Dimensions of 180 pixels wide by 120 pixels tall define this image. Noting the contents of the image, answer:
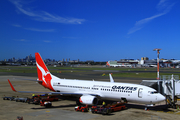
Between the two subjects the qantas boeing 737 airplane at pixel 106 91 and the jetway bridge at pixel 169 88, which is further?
the jetway bridge at pixel 169 88

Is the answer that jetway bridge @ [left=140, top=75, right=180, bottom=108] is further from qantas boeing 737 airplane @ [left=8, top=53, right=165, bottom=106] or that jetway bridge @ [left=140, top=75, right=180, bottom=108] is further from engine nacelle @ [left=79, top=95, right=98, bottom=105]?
engine nacelle @ [left=79, top=95, right=98, bottom=105]

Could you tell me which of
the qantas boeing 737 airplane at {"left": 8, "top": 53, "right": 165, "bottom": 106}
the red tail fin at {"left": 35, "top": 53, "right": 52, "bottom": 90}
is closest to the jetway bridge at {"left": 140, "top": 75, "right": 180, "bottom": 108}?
the qantas boeing 737 airplane at {"left": 8, "top": 53, "right": 165, "bottom": 106}

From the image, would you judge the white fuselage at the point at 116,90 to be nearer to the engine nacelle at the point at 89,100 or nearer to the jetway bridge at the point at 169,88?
the engine nacelle at the point at 89,100

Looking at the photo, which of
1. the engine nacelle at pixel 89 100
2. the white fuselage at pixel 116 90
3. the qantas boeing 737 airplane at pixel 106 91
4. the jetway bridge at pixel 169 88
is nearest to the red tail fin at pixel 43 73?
the qantas boeing 737 airplane at pixel 106 91

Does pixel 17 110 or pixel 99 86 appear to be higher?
pixel 99 86

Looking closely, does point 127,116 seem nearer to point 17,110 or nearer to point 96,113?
point 96,113

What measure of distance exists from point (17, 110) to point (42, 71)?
1218 centimetres

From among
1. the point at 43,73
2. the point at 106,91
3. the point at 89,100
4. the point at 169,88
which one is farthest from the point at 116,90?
the point at 43,73

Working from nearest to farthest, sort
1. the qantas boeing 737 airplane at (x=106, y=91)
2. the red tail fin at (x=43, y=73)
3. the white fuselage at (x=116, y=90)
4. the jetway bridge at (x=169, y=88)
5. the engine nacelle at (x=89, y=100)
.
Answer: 1. the white fuselage at (x=116, y=90)
2. the qantas boeing 737 airplane at (x=106, y=91)
3. the engine nacelle at (x=89, y=100)
4. the jetway bridge at (x=169, y=88)
5. the red tail fin at (x=43, y=73)

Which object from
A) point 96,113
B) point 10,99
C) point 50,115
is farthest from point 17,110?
point 96,113

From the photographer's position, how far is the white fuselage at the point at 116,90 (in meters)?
23.9

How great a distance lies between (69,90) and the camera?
31.4 metres

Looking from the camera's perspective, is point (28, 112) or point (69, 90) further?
point (69, 90)

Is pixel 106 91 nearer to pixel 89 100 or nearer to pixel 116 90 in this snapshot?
pixel 116 90
